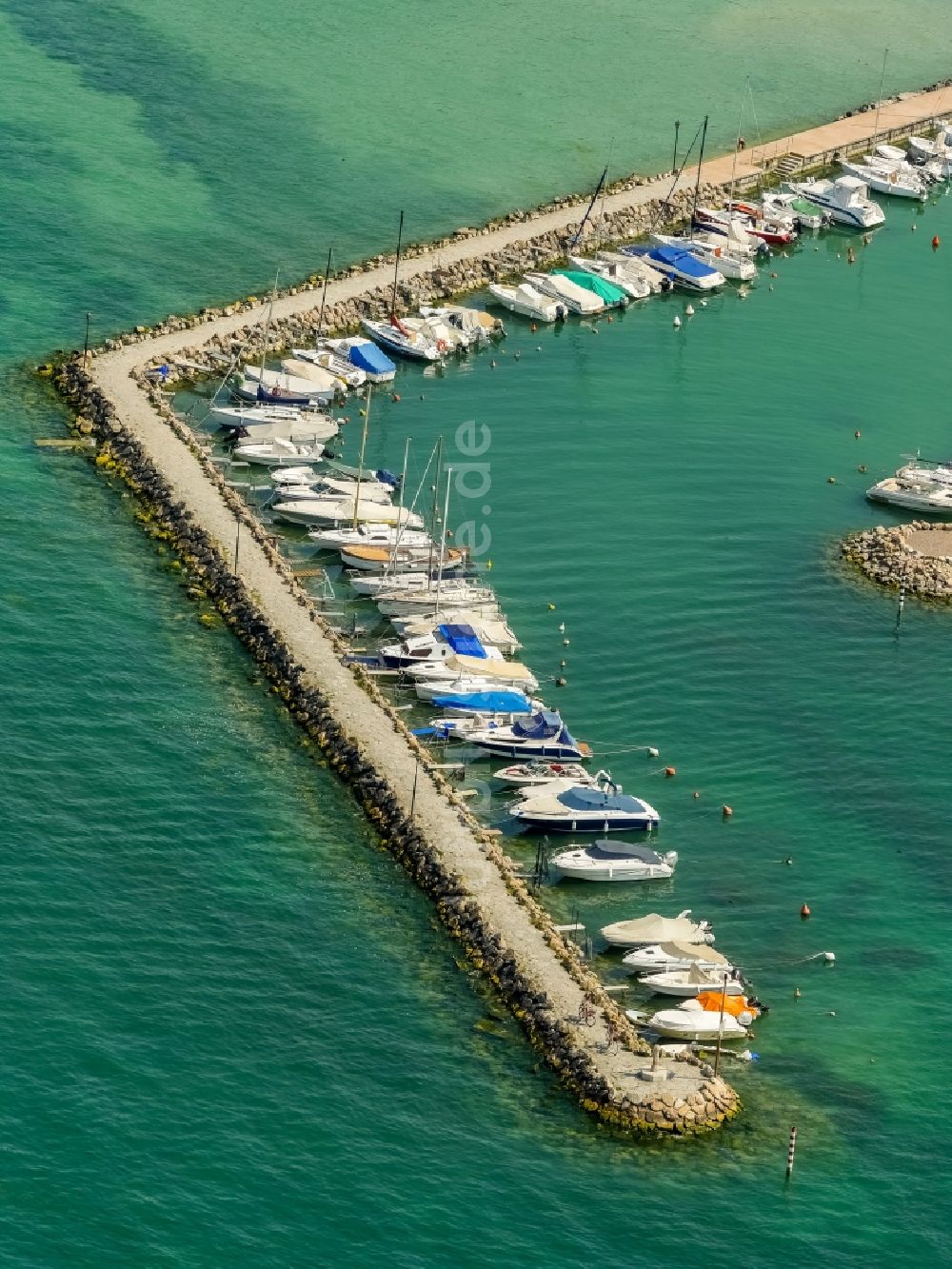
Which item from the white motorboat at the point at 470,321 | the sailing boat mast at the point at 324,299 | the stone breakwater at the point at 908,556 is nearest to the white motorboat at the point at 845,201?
the white motorboat at the point at 470,321

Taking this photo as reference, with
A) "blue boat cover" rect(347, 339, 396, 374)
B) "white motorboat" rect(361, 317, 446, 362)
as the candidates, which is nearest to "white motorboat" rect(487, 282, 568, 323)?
→ "white motorboat" rect(361, 317, 446, 362)

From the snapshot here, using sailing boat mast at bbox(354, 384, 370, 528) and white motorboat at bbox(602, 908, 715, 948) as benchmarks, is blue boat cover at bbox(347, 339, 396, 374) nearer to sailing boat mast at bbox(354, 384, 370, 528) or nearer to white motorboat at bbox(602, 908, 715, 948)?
sailing boat mast at bbox(354, 384, 370, 528)

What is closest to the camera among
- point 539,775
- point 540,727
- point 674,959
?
point 674,959

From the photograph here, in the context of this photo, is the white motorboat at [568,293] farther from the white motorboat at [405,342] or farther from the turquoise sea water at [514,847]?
the white motorboat at [405,342]

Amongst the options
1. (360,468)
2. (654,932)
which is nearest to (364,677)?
(360,468)

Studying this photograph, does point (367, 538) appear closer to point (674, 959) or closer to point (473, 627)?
point (473, 627)

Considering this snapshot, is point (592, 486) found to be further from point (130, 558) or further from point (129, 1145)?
point (129, 1145)

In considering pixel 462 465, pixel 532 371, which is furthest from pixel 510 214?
pixel 462 465
